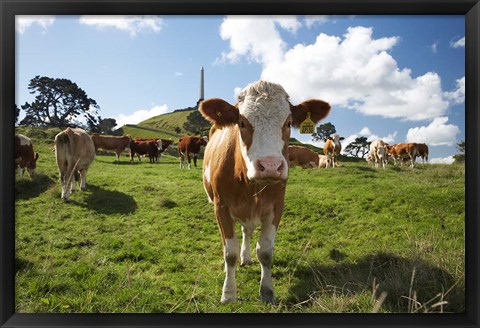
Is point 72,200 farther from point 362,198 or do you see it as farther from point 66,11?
point 362,198

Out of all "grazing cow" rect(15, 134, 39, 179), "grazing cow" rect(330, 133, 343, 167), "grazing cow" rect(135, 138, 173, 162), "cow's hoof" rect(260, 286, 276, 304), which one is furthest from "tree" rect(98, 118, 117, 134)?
"grazing cow" rect(135, 138, 173, 162)

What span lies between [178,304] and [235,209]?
1.07 metres

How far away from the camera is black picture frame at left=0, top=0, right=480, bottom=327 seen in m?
2.76

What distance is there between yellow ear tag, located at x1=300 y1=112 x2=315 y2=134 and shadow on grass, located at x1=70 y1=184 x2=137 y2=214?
456 cm

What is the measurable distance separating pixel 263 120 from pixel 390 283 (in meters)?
1.94

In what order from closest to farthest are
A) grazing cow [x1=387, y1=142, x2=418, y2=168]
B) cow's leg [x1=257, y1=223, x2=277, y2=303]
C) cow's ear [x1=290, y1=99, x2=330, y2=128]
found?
cow's leg [x1=257, y1=223, x2=277, y2=303], cow's ear [x1=290, y1=99, x2=330, y2=128], grazing cow [x1=387, y1=142, x2=418, y2=168]

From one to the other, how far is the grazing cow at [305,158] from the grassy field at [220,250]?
754 centimetres

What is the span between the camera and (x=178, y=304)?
3.25 m

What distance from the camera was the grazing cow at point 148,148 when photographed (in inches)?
772

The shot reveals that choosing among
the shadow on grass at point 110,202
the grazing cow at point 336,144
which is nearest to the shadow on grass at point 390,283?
the shadow on grass at point 110,202

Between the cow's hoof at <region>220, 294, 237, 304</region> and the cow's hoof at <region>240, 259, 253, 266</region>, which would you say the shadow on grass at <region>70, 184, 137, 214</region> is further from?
the cow's hoof at <region>220, 294, 237, 304</region>

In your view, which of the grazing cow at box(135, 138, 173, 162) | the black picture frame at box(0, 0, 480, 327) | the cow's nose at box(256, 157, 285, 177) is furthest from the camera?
the grazing cow at box(135, 138, 173, 162)

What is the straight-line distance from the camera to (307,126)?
3.59 metres

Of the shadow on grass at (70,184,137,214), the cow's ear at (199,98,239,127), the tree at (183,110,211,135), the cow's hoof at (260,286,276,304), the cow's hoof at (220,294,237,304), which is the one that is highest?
the tree at (183,110,211,135)
